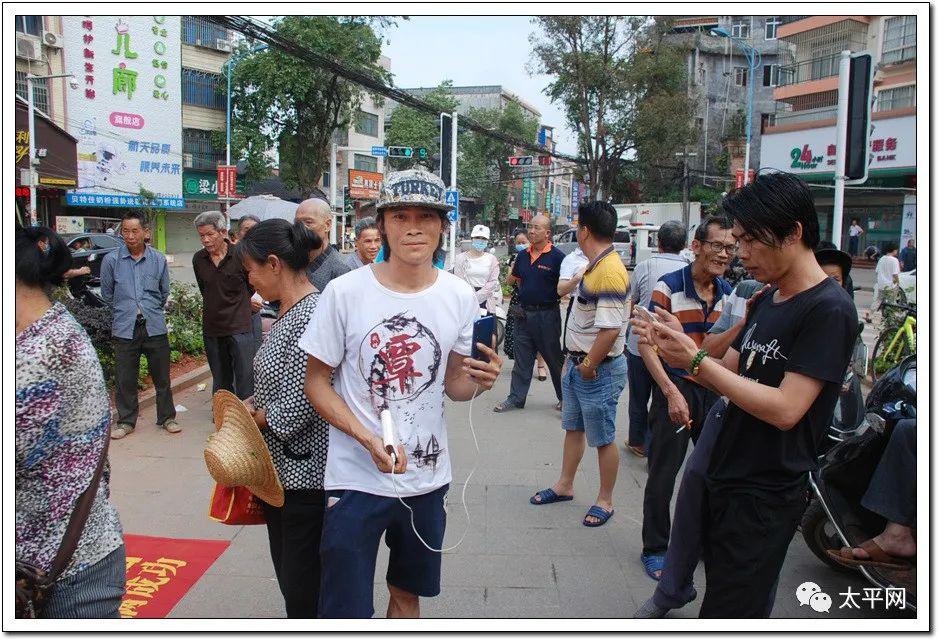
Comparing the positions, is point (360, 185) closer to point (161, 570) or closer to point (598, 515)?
point (598, 515)

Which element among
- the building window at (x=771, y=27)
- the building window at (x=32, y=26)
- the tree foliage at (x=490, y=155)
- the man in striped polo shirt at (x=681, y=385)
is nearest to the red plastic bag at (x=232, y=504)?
the man in striped polo shirt at (x=681, y=385)

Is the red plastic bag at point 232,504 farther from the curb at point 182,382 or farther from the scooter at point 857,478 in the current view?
the curb at point 182,382

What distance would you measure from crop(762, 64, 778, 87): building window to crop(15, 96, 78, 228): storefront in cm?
3615

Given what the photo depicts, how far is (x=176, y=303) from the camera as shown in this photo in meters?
8.47

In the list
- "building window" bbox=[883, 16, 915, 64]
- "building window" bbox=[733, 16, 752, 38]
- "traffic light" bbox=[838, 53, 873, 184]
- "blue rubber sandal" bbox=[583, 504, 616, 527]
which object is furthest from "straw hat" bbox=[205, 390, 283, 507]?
"building window" bbox=[733, 16, 752, 38]

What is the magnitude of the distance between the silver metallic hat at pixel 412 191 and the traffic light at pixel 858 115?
4917 mm

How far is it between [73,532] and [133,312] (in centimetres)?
418

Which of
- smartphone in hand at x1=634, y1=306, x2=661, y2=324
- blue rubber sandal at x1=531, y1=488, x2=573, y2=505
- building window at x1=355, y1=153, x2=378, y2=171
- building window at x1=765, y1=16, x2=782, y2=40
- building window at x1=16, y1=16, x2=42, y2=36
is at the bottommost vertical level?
blue rubber sandal at x1=531, y1=488, x2=573, y2=505

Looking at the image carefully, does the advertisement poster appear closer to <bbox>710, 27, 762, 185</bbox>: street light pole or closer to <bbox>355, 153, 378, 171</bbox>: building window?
<bbox>355, 153, 378, 171</bbox>: building window

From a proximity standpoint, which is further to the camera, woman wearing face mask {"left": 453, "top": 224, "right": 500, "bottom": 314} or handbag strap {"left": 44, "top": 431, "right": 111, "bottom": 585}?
woman wearing face mask {"left": 453, "top": 224, "right": 500, "bottom": 314}

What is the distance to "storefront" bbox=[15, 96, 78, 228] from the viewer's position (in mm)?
20786

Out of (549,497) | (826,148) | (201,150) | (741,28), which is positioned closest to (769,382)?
(549,497)
